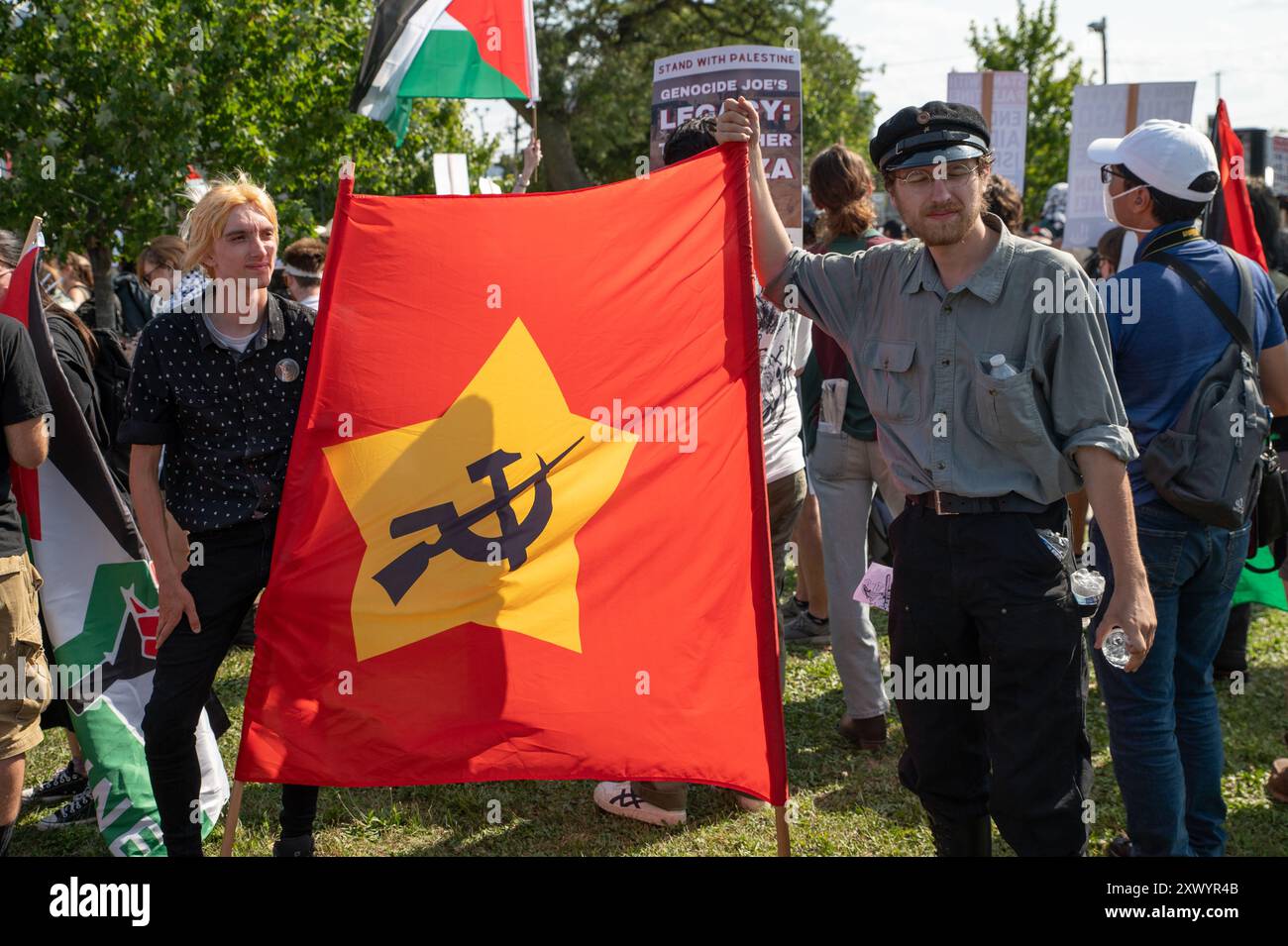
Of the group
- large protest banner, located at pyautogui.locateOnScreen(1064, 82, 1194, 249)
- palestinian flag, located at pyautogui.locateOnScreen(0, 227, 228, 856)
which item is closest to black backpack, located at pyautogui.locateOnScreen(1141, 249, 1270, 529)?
palestinian flag, located at pyautogui.locateOnScreen(0, 227, 228, 856)

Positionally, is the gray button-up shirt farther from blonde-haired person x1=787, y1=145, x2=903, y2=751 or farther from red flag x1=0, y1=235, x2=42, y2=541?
red flag x1=0, y1=235, x2=42, y2=541

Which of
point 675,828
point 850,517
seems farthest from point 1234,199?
point 675,828

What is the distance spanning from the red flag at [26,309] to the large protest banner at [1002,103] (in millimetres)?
7380

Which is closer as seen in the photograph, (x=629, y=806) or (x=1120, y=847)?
(x=1120, y=847)

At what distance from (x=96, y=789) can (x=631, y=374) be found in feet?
7.38

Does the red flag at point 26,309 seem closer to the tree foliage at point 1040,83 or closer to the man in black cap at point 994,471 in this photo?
the man in black cap at point 994,471

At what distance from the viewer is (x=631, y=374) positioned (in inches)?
129

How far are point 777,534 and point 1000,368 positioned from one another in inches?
64.5

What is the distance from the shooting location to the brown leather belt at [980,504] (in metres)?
2.72

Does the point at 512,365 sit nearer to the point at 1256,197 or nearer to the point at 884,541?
the point at 884,541

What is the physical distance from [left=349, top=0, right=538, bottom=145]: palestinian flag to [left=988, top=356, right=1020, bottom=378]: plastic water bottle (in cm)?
459

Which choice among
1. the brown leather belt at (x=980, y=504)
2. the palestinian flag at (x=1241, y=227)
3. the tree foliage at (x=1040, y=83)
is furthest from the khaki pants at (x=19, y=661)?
the tree foliage at (x=1040, y=83)

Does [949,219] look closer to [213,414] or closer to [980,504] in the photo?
[980,504]

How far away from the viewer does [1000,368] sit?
106 inches
